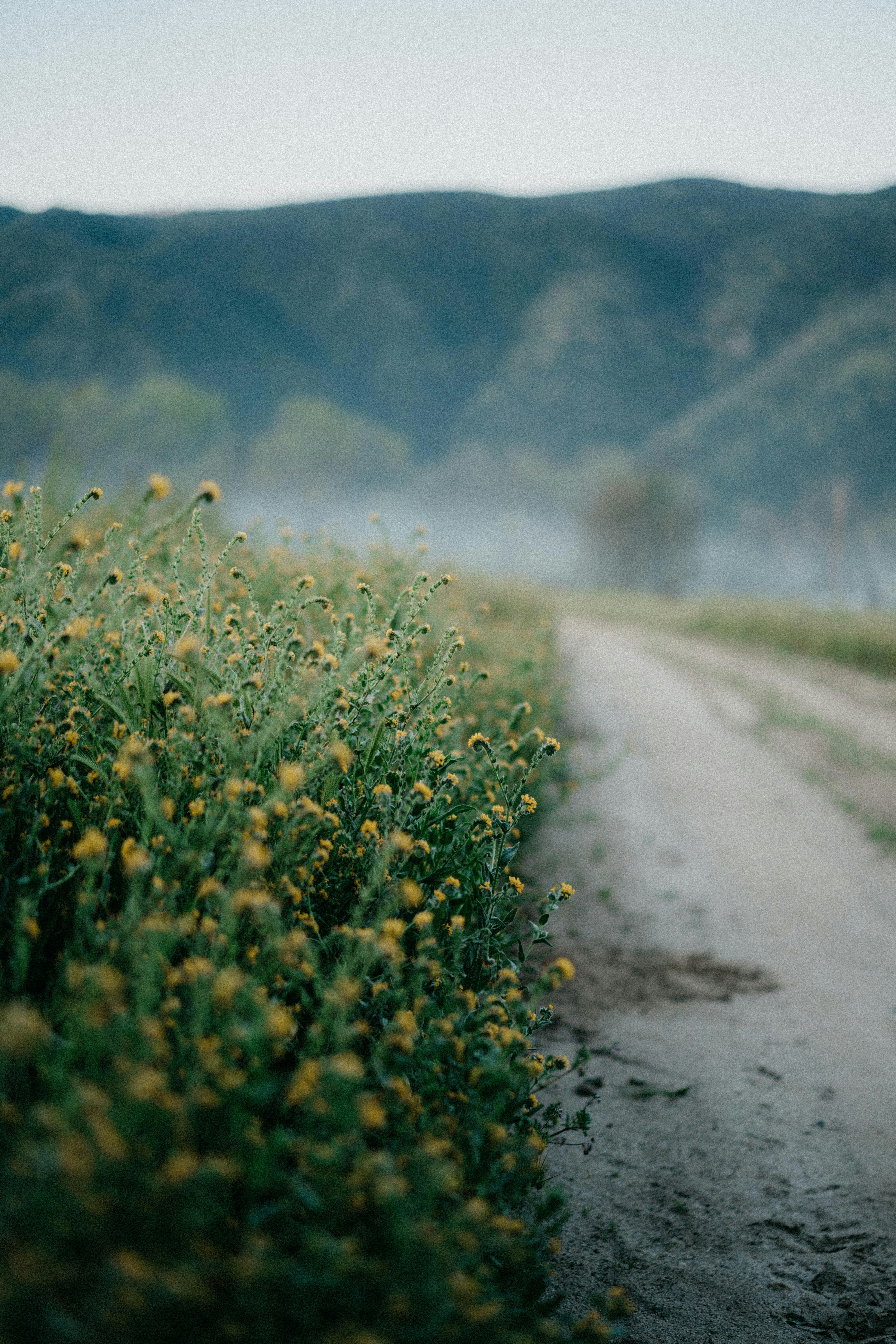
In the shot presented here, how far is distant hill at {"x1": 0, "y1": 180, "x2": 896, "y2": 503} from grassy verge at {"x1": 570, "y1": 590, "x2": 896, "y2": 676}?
1169 inches

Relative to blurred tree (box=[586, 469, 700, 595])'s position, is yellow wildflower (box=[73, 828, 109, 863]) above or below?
below

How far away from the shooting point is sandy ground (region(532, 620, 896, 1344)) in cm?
204

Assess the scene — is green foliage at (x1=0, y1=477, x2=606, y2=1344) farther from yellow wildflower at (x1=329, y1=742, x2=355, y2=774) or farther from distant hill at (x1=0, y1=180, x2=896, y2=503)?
distant hill at (x1=0, y1=180, x2=896, y2=503)

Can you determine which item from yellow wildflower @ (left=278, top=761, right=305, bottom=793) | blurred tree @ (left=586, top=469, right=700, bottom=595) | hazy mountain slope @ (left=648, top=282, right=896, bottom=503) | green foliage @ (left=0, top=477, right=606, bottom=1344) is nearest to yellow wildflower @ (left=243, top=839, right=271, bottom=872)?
green foliage @ (left=0, top=477, right=606, bottom=1344)

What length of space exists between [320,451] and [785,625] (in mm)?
34534

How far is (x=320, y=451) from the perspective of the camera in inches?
1772

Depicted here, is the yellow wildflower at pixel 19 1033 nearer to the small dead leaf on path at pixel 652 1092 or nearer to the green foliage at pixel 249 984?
the green foliage at pixel 249 984

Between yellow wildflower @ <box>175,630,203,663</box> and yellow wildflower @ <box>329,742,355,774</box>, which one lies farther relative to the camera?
yellow wildflower @ <box>329,742,355,774</box>

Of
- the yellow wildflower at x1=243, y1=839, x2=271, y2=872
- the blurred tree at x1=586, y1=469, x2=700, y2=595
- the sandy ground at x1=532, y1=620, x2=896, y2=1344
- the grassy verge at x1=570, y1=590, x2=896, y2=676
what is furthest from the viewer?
the blurred tree at x1=586, y1=469, x2=700, y2=595

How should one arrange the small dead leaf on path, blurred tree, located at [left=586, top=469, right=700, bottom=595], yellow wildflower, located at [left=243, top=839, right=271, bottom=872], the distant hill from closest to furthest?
yellow wildflower, located at [left=243, top=839, right=271, bottom=872] < the small dead leaf on path < blurred tree, located at [left=586, top=469, right=700, bottom=595] < the distant hill

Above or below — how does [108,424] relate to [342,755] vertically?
above

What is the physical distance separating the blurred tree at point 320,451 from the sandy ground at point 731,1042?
4024 centimetres

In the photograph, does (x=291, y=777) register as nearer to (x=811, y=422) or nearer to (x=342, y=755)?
(x=342, y=755)

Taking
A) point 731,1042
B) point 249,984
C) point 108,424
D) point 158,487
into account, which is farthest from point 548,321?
point 249,984
